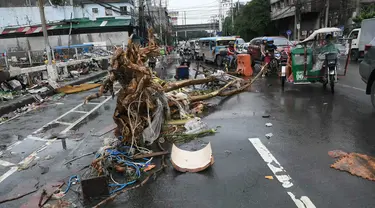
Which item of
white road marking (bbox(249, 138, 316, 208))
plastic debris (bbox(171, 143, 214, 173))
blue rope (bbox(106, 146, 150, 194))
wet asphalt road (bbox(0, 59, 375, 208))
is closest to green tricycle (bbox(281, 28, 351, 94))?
wet asphalt road (bbox(0, 59, 375, 208))

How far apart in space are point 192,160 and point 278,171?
1.33 meters

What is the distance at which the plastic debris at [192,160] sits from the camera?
14.5 ft

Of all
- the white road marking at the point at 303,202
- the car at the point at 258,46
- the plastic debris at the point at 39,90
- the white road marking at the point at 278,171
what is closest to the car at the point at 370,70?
the white road marking at the point at 278,171

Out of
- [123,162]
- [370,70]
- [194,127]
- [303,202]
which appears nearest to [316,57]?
[370,70]

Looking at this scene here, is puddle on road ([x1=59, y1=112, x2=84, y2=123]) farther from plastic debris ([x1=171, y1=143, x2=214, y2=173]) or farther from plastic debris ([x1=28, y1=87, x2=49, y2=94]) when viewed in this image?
plastic debris ([x1=171, y1=143, x2=214, y2=173])

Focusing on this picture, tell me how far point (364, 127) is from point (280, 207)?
3837 mm

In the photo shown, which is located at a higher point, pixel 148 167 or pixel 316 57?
pixel 316 57

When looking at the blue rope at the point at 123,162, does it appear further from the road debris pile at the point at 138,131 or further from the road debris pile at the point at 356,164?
the road debris pile at the point at 356,164

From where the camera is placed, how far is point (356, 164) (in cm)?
430

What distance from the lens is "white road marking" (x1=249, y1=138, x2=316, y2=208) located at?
3.41m

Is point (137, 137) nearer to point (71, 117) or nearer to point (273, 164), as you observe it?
point (273, 164)

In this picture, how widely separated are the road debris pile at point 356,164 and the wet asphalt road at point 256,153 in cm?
13

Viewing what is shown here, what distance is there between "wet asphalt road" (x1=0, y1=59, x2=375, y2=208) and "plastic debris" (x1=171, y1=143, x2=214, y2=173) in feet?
0.37

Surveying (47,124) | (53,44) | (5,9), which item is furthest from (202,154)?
(5,9)
